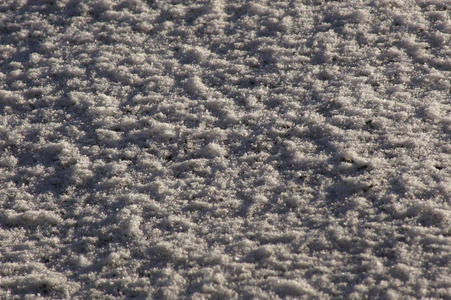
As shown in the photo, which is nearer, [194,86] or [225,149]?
[225,149]

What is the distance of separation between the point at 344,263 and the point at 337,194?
149mm

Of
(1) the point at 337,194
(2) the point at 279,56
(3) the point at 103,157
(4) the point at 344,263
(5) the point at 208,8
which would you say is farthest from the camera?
(5) the point at 208,8

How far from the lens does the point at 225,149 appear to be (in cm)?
105

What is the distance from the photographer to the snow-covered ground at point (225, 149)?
856 millimetres

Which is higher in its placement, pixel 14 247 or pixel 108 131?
pixel 108 131

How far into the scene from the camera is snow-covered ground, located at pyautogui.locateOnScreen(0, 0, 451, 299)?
86cm

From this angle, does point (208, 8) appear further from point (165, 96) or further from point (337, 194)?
point (337, 194)

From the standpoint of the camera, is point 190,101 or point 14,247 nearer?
point 14,247

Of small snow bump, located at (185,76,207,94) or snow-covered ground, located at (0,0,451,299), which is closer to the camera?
snow-covered ground, located at (0,0,451,299)

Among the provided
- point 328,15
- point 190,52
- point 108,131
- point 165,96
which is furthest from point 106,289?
point 328,15

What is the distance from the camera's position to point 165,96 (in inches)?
45.2

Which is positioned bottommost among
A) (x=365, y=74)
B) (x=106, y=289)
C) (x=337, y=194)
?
(x=106, y=289)

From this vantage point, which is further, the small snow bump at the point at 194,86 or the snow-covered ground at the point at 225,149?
the small snow bump at the point at 194,86

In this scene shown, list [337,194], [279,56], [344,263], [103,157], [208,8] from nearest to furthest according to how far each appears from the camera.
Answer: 1. [344,263]
2. [337,194]
3. [103,157]
4. [279,56]
5. [208,8]
